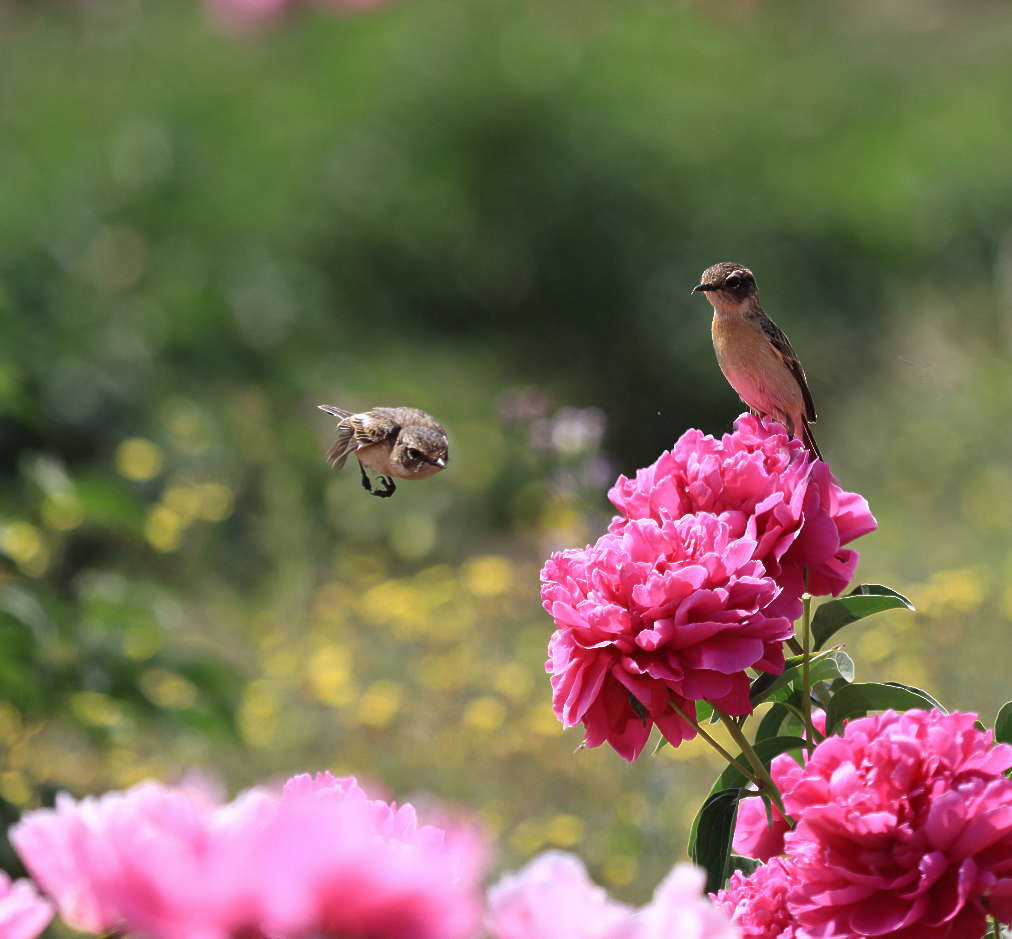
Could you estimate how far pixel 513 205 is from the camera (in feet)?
22.5

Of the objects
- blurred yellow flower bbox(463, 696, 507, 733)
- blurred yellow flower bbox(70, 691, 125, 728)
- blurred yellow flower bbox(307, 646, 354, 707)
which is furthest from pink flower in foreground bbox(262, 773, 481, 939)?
blurred yellow flower bbox(307, 646, 354, 707)

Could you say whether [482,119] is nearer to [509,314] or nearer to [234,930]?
[509,314]

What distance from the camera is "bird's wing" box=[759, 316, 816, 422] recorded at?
53.3 inches

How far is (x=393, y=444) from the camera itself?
1.21 m

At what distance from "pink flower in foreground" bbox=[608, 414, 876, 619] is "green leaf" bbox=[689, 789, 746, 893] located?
0.59 ft

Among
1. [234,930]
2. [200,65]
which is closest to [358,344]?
[200,65]

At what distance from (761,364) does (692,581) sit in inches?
13.3

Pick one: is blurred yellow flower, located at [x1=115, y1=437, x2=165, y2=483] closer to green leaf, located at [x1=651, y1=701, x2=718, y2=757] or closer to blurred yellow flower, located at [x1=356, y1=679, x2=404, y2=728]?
blurred yellow flower, located at [x1=356, y1=679, x2=404, y2=728]

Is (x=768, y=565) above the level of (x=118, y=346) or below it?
below

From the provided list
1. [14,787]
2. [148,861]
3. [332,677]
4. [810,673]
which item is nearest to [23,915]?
[148,861]

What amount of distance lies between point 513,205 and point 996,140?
101 inches

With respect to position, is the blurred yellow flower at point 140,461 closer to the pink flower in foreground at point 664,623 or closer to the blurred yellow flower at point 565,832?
the blurred yellow flower at point 565,832

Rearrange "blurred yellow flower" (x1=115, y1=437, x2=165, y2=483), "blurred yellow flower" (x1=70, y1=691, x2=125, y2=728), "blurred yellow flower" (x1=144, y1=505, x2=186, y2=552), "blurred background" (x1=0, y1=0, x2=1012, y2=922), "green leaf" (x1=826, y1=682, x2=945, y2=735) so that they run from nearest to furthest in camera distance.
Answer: "green leaf" (x1=826, y1=682, x2=945, y2=735), "blurred yellow flower" (x1=70, y1=691, x2=125, y2=728), "blurred background" (x1=0, y1=0, x2=1012, y2=922), "blurred yellow flower" (x1=144, y1=505, x2=186, y2=552), "blurred yellow flower" (x1=115, y1=437, x2=165, y2=483)

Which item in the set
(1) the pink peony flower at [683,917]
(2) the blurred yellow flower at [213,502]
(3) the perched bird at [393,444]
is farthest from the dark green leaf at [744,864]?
(2) the blurred yellow flower at [213,502]
